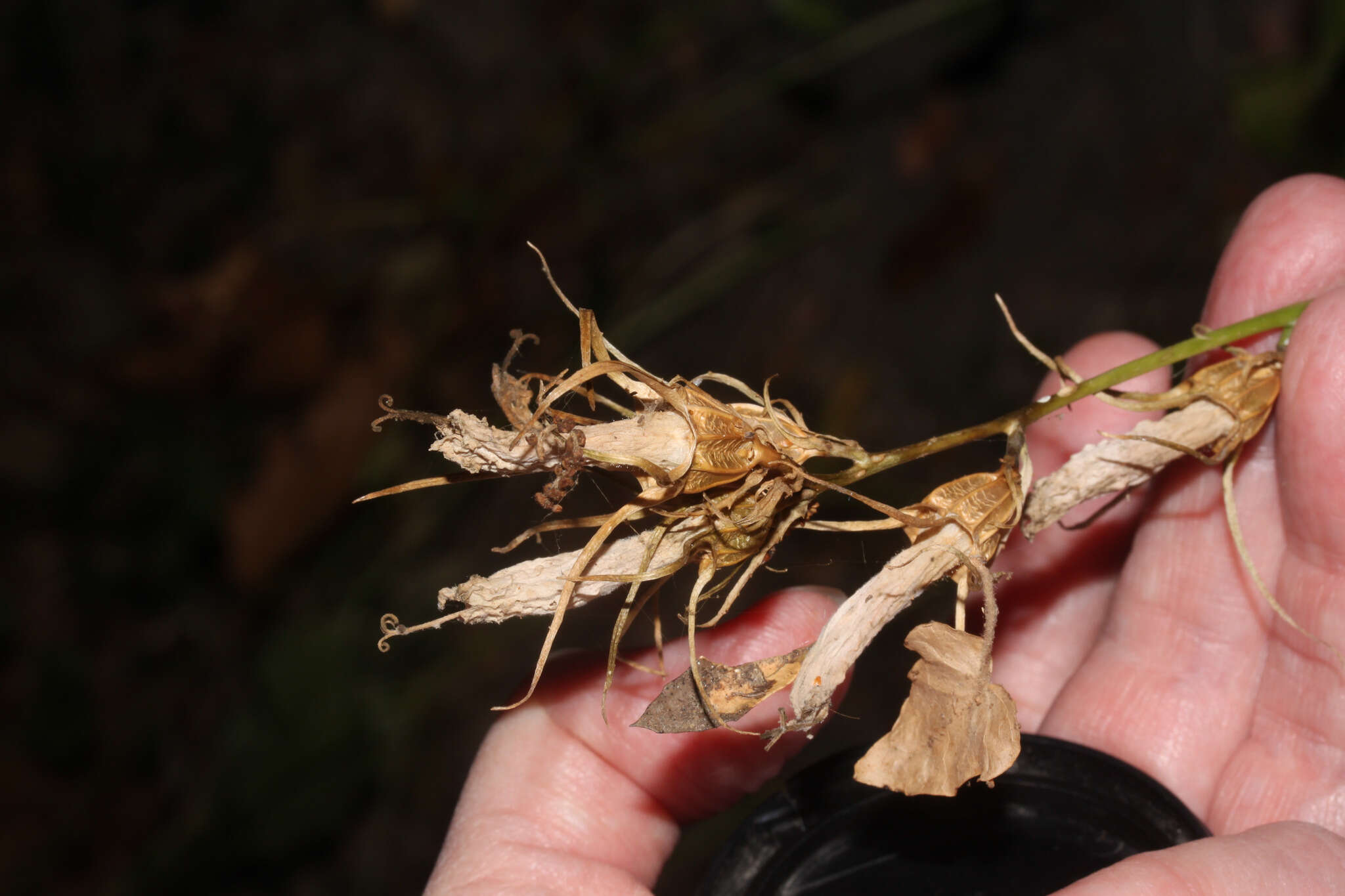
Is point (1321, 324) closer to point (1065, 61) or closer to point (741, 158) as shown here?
point (1065, 61)

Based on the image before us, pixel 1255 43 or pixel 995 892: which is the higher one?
pixel 1255 43

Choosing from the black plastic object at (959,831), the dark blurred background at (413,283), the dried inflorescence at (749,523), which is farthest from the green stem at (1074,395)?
the dark blurred background at (413,283)

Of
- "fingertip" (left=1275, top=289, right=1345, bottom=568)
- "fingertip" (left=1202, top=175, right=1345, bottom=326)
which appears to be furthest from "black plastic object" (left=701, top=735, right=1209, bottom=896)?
"fingertip" (left=1202, top=175, right=1345, bottom=326)

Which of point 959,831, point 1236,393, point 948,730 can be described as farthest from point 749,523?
point 1236,393

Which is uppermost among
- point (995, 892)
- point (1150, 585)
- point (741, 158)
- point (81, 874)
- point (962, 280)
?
point (741, 158)

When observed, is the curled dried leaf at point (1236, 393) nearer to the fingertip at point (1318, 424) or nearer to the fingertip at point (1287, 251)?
the fingertip at point (1318, 424)

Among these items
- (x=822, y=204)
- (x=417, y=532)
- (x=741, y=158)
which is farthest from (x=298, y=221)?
(x=822, y=204)

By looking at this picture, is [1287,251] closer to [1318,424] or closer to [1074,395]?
[1318,424]

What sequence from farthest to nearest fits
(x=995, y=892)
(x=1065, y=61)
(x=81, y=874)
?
(x=1065, y=61)
(x=81, y=874)
(x=995, y=892)
